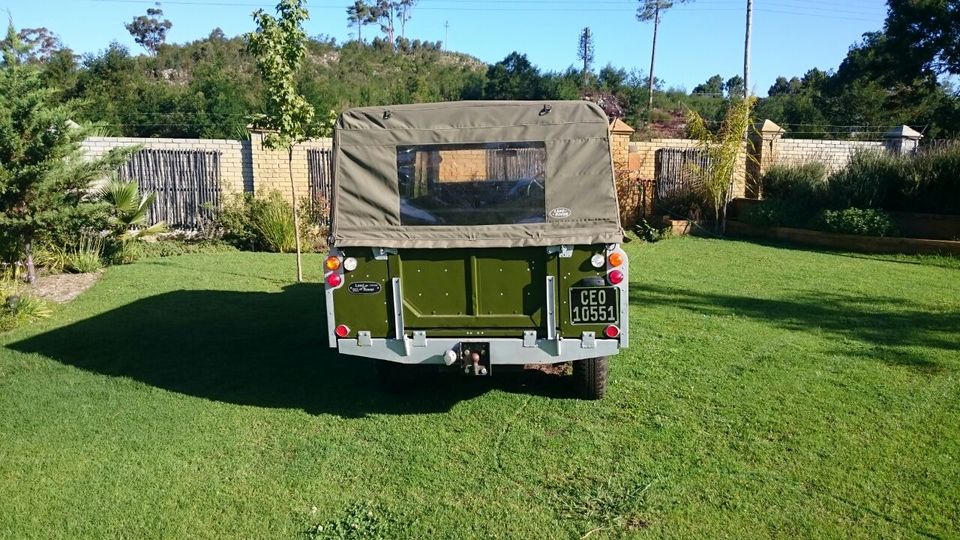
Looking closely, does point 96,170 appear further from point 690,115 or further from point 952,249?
point 952,249

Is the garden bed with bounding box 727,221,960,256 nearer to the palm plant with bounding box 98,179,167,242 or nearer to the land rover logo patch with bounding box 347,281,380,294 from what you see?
the land rover logo patch with bounding box 347,281,380,294

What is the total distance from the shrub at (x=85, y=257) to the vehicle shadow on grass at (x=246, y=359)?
2729 millimetres

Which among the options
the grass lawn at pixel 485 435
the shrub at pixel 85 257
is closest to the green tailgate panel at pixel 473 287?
the grass lawn at pixel 485 435

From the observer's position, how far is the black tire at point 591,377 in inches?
218

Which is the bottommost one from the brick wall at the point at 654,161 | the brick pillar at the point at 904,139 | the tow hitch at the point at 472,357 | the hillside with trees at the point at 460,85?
the tow hitch at the point at 472,357

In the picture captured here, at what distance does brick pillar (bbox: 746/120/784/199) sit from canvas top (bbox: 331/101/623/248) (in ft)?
46.9

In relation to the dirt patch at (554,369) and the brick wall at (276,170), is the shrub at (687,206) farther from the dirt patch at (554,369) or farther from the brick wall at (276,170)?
the dirt patch at (554,369)

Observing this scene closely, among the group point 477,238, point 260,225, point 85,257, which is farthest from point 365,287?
point 260,225

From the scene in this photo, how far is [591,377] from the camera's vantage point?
5.61m

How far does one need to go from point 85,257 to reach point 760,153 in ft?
50.9

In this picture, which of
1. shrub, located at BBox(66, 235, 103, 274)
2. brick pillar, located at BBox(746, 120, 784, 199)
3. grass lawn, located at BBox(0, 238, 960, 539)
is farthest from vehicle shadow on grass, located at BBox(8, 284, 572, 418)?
brick pillar, located at BBox(746, 120, 784, 199)

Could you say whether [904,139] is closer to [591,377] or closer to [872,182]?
[872,182]

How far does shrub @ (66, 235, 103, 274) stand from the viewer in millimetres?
11211

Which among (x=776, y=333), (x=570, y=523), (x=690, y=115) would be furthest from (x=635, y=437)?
(x=690, y=115)
